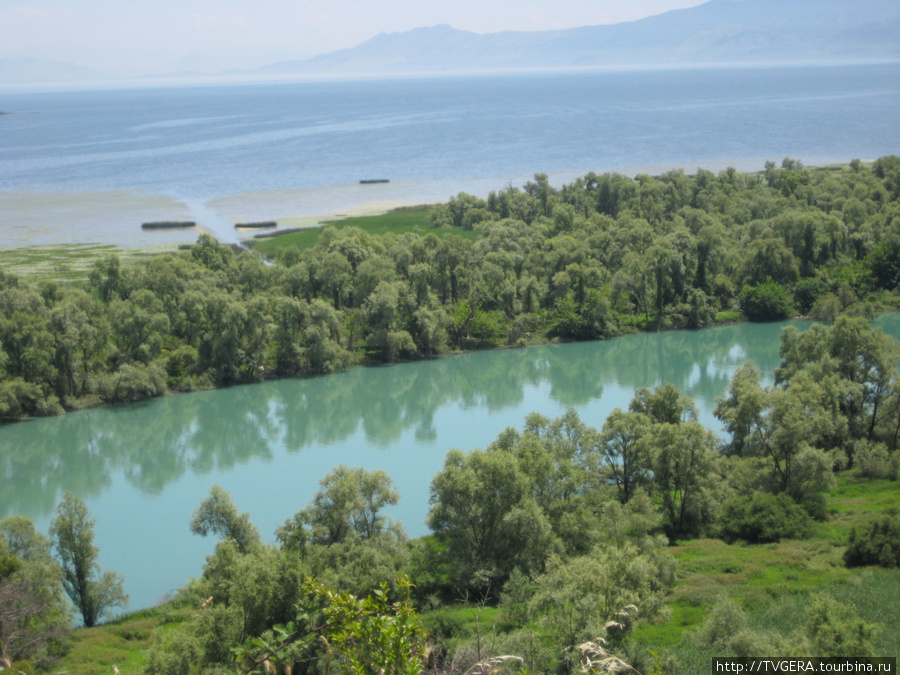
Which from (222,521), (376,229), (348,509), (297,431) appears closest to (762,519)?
(348,509)

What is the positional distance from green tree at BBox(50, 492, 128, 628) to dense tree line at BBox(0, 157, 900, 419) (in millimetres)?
16556

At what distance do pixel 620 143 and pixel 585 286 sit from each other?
75504 millimetres

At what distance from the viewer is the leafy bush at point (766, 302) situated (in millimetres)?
46781

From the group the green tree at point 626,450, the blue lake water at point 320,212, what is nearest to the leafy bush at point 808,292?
the blue lake water at point 320,212

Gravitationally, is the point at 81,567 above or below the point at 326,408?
above

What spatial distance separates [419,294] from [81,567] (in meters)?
26.1

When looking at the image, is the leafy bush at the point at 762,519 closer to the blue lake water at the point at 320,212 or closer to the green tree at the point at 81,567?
the blue lake water at the point at 320,212

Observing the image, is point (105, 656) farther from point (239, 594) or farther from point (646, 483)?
Answer: point (646, 483)

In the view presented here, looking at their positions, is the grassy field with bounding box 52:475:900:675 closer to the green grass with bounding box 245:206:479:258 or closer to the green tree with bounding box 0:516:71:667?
the green tree with bounding box 0:516:71:667

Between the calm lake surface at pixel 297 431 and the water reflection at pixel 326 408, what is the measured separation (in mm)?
79

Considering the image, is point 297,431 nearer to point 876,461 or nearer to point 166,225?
point 876,461

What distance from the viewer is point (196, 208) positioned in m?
78.3

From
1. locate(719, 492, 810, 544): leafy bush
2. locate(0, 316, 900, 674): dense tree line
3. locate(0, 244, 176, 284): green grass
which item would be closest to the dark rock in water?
locate(0, 244, 176, 284): green grass

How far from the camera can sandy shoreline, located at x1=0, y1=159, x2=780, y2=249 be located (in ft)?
217
